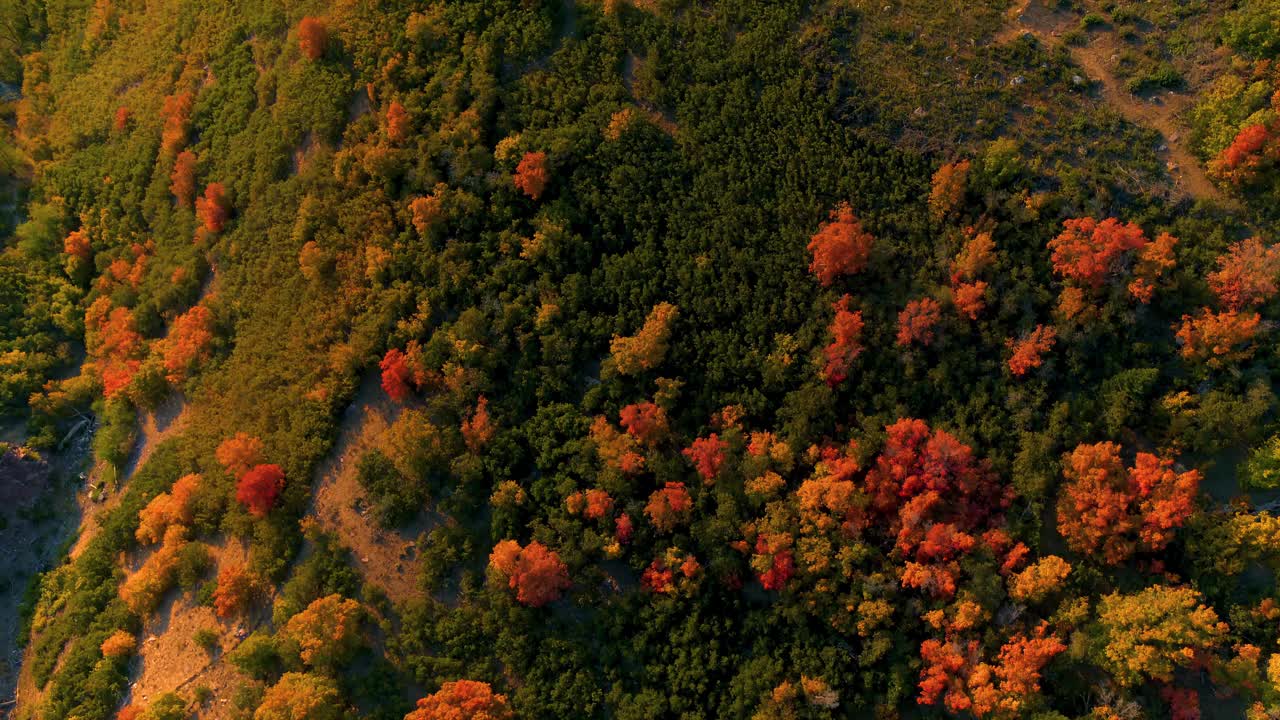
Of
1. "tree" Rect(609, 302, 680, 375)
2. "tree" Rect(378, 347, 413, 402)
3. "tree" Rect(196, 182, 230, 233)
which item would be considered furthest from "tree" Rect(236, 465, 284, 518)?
"tree" Rect(609, 302, 680, 375)

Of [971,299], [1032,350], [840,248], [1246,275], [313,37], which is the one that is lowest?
[1032,350]

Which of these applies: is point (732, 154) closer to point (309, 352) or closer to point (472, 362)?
point (472, 362)

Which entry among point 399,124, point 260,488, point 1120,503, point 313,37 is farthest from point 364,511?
point 1120,503

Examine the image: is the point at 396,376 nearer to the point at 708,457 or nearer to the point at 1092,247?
the point at 708,457

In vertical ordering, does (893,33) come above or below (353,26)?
below

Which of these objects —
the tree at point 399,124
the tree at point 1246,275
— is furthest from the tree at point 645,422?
the tree at point 1246,275

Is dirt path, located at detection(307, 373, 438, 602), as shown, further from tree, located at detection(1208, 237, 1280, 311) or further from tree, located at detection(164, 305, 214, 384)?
tree, located at detection(1208, 237, 1280, 311)

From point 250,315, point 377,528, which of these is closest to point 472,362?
point 377,528
